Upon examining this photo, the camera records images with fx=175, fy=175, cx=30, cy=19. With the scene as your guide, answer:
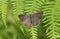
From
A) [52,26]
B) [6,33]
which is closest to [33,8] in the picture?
[52,26]

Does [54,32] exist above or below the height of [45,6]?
below

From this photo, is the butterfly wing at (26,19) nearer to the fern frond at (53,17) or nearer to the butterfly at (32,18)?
the butterfly at (32,18)

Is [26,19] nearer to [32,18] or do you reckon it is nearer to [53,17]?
[32,18]

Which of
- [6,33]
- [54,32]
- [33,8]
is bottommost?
[6,33]

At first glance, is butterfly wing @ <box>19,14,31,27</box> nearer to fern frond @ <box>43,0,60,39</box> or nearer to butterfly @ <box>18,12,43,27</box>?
butterfly @ <box>18,12,43,27</box>

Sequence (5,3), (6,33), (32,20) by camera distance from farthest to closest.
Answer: (6,33) < (5,3) < (32,20)

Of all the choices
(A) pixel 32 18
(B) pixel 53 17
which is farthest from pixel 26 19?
(B) pixel 53 17

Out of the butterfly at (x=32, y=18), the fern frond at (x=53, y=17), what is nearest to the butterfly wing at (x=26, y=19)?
the butterfly at (x=32, y=18)

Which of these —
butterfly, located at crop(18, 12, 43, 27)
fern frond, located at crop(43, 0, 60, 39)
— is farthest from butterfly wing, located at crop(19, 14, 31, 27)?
fern frond, located at crop(43, 0, 60, 39)

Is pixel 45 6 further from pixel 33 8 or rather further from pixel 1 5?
pixel 1 5

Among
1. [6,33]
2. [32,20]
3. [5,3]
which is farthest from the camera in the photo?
[6,33]

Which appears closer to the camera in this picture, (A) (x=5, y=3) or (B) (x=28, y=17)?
(B) (x=28, y=17)
